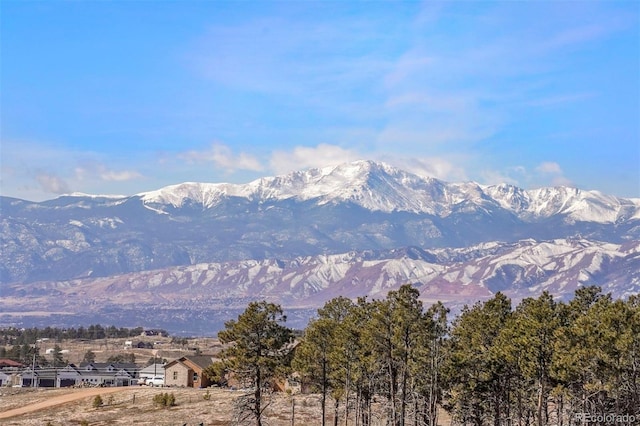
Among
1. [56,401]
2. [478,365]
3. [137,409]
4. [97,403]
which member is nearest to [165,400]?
[137,409]

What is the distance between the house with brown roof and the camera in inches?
6698

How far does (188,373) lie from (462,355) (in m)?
104

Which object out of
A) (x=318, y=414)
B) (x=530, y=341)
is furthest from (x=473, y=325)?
(x=318, y=414)

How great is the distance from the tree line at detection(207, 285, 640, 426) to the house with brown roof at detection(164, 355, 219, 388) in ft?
276

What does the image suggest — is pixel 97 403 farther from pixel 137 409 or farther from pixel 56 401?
pixel 56 401

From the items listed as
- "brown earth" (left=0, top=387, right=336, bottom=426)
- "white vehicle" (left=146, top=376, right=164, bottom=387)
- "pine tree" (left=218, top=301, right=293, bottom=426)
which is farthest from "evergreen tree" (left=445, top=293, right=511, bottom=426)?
"white vehicle" (left=146, top=376, right=164, bottom=387)

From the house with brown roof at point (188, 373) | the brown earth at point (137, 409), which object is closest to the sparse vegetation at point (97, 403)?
the brown earth at point (137, 409)

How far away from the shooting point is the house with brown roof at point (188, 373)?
17012cm

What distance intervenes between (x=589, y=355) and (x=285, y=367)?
96.9 feet

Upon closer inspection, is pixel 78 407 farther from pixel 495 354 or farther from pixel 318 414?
pixel 495 354

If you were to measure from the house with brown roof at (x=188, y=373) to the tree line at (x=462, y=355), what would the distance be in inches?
3317

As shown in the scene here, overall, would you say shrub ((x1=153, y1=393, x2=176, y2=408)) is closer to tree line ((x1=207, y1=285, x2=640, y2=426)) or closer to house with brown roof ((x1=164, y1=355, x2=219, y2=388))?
house with brown roof ((x1=164, y1=355, x2=219, y2=388))

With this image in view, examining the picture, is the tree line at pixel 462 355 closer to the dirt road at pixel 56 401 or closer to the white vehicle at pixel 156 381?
the dirt road at pixel 56 401

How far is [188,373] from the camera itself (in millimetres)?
171500
